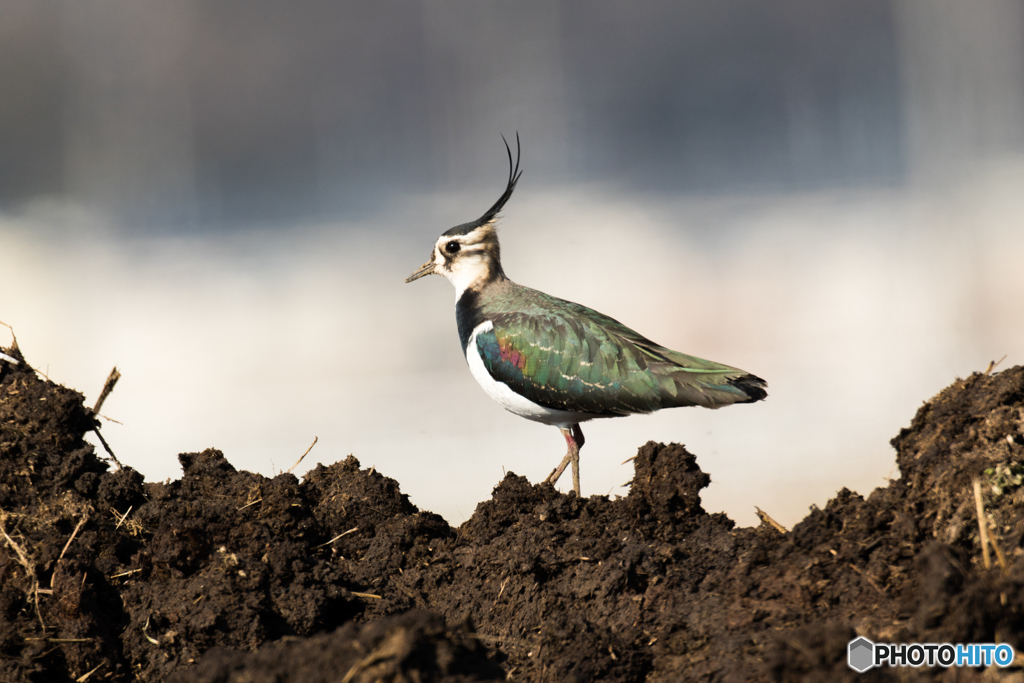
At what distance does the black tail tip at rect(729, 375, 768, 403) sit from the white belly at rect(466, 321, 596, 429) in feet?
2.95

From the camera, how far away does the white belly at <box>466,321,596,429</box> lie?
210 inches

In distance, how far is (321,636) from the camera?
8.02ft

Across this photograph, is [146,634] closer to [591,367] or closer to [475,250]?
[591,367]

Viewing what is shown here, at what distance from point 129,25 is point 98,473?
823 cm

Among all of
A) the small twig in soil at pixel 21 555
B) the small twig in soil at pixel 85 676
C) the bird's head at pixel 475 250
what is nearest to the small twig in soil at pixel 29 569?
the small twig in soil at pixel 21 555

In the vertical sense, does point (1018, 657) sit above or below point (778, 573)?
below

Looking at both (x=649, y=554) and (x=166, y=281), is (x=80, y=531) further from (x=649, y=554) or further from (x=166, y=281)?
(x=166, y=281)

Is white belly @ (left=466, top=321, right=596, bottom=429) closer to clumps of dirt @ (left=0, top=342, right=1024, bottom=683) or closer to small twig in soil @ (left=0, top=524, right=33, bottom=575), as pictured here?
clumps of dirt @ (left=0, top=342, right=1024, bottom=683)

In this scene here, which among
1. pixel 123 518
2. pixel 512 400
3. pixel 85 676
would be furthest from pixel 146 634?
pixel 512 400

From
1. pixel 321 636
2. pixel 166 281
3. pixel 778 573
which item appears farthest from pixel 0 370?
pixel 166 281

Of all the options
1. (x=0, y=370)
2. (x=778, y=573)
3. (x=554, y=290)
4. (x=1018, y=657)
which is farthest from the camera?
(x=554, y=290)

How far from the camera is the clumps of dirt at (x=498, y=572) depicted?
2.47 meters

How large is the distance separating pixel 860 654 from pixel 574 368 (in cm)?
288

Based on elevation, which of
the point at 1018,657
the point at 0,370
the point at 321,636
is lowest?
the point at 321,636
